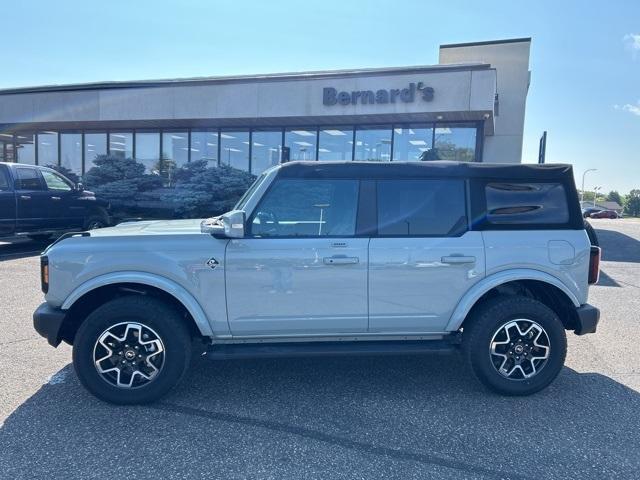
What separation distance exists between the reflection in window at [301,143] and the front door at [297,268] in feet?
41.0

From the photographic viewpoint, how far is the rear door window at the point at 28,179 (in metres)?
9.91

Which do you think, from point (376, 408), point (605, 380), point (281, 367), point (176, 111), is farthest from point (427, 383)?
point (176, 111)

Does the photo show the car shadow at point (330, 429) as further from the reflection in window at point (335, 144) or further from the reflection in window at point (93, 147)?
the reflection in window at point (93, 147)

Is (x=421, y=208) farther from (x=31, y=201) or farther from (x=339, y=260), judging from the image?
(x=31, y=201)

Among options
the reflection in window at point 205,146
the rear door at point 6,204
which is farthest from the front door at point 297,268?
the reflection in window at point 205,146

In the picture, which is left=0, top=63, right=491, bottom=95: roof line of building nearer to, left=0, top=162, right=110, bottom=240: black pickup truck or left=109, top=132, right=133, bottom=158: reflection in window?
left=109, top=132, right=133, bottom=158: reflection in window

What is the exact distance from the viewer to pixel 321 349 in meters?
3.55

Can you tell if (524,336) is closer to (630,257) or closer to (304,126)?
(630,257)

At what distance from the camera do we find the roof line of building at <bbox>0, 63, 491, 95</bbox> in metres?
13.4

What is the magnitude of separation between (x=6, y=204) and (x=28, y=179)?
32.0 inches

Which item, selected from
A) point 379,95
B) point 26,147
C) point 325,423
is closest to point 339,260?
point 325,423

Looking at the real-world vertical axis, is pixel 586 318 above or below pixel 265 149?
below

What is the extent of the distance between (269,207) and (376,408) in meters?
1.76

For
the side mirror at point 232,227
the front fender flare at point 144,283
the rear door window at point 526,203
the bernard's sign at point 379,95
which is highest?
the bernard's sign at point 379,95
